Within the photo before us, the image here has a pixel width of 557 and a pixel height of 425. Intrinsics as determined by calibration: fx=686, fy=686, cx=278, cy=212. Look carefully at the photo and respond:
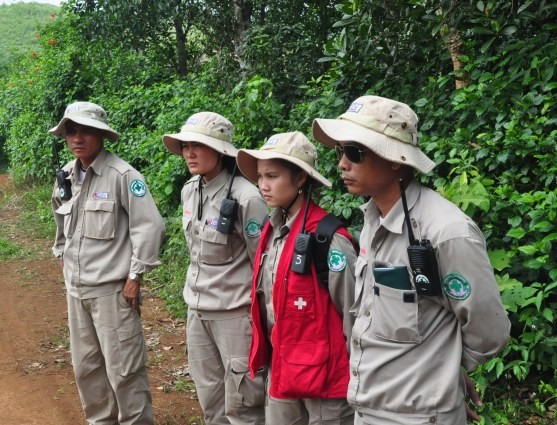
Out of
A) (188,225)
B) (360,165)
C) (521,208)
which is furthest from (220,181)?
(521,208)

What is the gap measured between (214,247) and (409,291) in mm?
1715

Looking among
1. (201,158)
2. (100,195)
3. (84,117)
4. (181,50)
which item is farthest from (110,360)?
(181,50)

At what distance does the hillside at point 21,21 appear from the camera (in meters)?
35.6

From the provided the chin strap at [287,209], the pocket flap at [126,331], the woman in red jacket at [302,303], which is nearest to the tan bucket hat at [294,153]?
the woman in red jacket at [302,303]

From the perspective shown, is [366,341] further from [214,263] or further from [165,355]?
[165,355]

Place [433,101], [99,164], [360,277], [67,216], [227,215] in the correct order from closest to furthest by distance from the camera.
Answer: [360,277] → [227,215] → [99,164] → [67,216] → [433,101]

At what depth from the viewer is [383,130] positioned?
250 cm

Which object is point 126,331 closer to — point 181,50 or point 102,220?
point 102,220

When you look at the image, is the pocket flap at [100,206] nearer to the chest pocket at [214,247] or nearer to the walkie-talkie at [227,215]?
the chest pocket at [214,247]

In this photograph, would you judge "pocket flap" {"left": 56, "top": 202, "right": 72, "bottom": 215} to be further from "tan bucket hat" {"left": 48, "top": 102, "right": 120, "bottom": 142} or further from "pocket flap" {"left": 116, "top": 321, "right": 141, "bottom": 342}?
"pocket flap" {"left": 116, "top": 321, "right": 141, "bottom": 342}

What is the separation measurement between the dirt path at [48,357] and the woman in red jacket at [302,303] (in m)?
2.11

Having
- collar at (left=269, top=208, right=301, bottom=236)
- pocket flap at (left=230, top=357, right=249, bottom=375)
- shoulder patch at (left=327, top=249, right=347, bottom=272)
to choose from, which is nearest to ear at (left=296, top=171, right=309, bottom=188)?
collar at (left=269, top=208, right=301, bottom=236)

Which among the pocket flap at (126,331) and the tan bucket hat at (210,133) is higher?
the tan bucket hat at (210,133)

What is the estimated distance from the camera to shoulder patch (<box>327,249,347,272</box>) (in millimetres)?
2962
